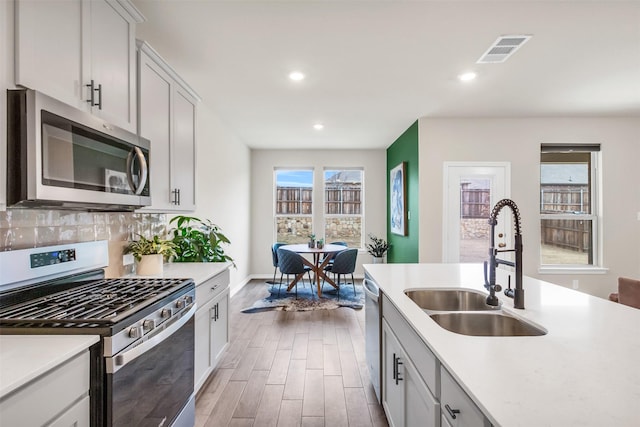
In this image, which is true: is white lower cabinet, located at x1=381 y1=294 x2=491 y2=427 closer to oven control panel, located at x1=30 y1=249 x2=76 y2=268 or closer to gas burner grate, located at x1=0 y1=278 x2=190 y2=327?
gas burner grate, located at x1=0 y1=278 x2=190 y2=327

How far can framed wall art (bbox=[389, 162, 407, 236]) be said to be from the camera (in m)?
5.21

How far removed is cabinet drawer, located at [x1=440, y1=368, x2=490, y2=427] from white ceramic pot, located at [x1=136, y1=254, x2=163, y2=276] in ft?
6.40

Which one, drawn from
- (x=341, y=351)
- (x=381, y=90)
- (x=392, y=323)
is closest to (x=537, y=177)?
(x=381, y=90)

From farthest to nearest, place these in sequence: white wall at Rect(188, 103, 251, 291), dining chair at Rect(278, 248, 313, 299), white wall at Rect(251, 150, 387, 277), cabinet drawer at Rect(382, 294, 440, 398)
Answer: white wall at Rect(251, 150, 387, 277)
dining chair at Rect(278, 248, 313, 299)
white wall at Rect(188, 103, 251, 291)
cabinet drawer at Rect(382, 294, 440, 398)

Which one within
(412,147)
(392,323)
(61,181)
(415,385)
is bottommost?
(415,385)

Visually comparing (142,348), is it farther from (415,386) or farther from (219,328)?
(219,328)

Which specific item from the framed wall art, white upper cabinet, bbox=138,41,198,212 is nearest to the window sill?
the framed wall art

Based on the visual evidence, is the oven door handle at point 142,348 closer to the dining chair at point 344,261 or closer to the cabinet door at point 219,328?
the cabinet door at point 219,328

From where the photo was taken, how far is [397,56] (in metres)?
2.69

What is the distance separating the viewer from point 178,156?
2502mm

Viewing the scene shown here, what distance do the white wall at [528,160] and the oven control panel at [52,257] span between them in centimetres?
389

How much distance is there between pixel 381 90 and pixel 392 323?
8.34ft

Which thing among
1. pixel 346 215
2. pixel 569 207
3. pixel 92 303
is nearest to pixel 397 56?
pixel 92 303

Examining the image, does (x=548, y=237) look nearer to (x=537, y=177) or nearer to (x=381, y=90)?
(x=537, y=177)
